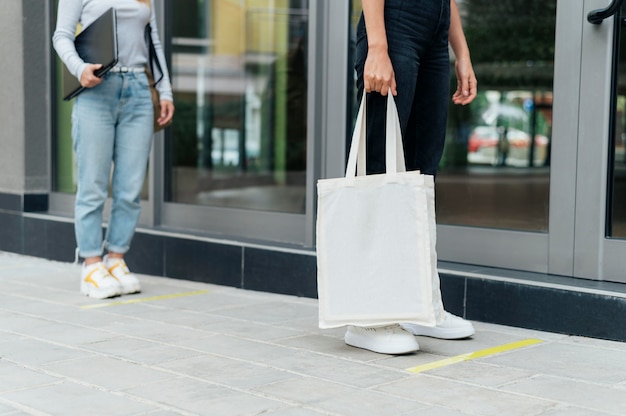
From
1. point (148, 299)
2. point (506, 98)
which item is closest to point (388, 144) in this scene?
point (148, 299)

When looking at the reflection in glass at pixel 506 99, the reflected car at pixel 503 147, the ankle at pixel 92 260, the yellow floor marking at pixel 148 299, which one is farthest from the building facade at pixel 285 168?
the reflected car at pixel 503 147

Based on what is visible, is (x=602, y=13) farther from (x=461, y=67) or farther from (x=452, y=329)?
(x=452, y=329)

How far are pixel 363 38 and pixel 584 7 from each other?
3.35 ft

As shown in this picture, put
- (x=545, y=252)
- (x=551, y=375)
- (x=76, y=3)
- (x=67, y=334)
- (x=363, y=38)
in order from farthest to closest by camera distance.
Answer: (x=76, y=3)
(x=545, y=252)
(x=67, y=334)
(x=363, y=38)
(x=551, y=375)

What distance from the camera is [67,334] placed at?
368 cm

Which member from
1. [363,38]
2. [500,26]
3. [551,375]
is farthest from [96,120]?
[500,26]

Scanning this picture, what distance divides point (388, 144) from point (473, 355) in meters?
0.83

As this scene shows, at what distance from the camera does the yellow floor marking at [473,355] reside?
3106 mm

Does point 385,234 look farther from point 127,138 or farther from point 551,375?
point 127,138

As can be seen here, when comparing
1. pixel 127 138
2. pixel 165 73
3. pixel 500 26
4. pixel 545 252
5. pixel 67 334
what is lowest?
pixel 67 334

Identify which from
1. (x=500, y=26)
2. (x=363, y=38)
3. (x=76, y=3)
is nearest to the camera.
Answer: (x=363, y=38)

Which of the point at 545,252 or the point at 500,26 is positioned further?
the point at 500,26

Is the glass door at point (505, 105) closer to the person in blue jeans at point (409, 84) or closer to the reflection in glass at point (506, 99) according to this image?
the reflection in glass at point (506, 99)

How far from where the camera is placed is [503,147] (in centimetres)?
1653
